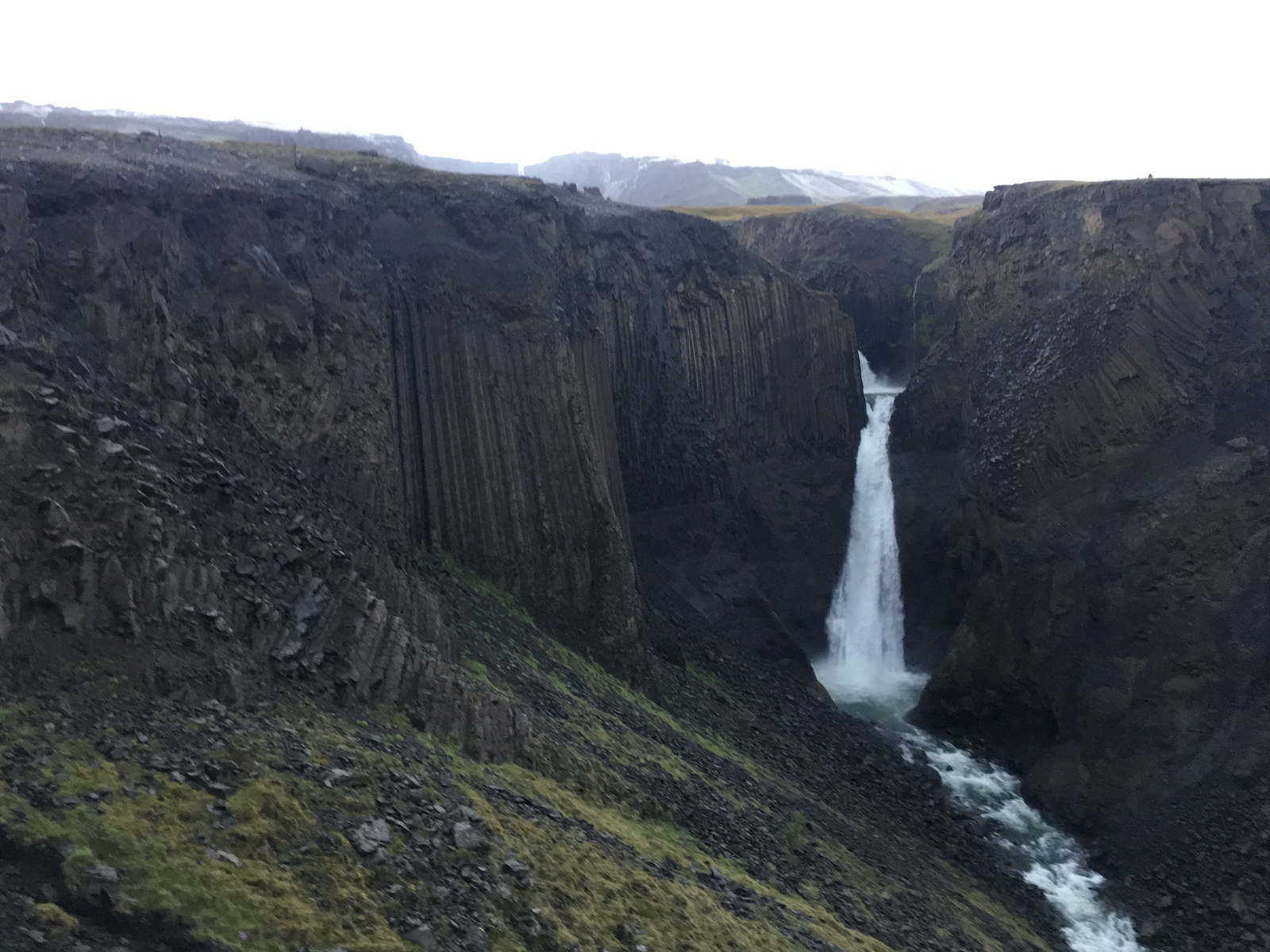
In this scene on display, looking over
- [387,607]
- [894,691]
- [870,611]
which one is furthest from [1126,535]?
[387,607]

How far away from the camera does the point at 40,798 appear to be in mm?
9875

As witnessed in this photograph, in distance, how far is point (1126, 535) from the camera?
92.0ft

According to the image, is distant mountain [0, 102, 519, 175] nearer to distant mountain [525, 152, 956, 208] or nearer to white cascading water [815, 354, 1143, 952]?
white cascading water [815, 354, 1143, 952]

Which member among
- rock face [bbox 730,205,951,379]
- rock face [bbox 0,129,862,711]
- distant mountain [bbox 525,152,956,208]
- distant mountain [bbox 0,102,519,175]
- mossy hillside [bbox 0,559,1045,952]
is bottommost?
mossy hillside [bbox 0,559,1045,952]

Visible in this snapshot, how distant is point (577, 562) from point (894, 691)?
13.9 meters

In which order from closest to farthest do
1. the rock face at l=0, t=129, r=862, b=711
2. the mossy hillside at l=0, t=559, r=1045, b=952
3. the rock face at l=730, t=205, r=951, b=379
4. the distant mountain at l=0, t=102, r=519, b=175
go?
the mossy hillside at l=0, t=559, r=1045, b=952 < the rock face at l=0, t=129, r=862, b=711 < the rock face at l=730, t=205, r=951, b=379 < the distant mountain at l=0, t=102, r=519, b=175

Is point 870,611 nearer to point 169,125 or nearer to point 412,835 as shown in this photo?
point 412,835

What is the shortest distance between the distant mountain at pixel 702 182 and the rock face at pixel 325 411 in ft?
208

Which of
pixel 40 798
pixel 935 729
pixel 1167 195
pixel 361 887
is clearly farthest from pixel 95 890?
pixel 1167 195

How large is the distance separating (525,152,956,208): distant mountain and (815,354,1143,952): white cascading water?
5350 cm

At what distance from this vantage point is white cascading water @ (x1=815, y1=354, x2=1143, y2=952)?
909 inches

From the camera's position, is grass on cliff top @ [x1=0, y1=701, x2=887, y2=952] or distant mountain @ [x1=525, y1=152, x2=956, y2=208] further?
distant mountain @ [x1=525, y1=152, x2=956, y2=208]

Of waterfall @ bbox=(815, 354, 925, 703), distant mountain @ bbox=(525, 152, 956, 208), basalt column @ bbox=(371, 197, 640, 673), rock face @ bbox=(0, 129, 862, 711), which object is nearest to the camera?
rock face @ bbox=(0, 129, 862, 711)

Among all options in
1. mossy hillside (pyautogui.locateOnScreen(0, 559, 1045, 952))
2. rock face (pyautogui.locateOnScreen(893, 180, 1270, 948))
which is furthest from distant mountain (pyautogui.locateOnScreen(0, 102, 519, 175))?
mossy hillside (pyautogui.locateOnScreen(0, 559, 1045, 952))
